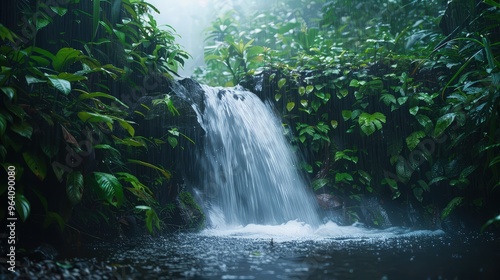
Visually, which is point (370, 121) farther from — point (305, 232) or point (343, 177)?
point (305, 232)

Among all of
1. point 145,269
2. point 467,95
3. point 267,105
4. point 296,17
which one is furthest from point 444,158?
point 296,17

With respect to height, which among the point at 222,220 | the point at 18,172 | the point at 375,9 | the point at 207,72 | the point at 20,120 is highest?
the point at 375,9

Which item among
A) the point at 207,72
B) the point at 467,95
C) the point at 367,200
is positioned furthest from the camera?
the point at 207,72

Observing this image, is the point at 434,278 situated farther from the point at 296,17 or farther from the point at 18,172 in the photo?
the point at 296,17

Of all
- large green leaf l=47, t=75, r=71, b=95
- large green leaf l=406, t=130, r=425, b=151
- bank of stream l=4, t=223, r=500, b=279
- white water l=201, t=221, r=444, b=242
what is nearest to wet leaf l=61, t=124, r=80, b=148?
large green leaf l=47, t=75, r=71, b=95

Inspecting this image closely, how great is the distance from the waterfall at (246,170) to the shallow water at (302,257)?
1418 mm

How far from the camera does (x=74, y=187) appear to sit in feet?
11.2

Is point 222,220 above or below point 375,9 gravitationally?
below

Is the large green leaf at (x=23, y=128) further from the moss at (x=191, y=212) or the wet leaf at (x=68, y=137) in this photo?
the moss at (x=191, y=212)

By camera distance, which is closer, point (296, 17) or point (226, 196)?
point (226, 196)

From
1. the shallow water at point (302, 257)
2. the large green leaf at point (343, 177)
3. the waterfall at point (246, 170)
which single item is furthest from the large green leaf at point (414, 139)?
the shallow water at point (302, 257)

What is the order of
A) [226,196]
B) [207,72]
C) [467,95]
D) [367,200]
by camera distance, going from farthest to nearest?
[207,72] < [367,200] < [226,196] < [467,95]

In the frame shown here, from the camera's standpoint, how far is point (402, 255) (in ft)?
10.6

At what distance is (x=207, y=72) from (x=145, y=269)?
32.0 ft
